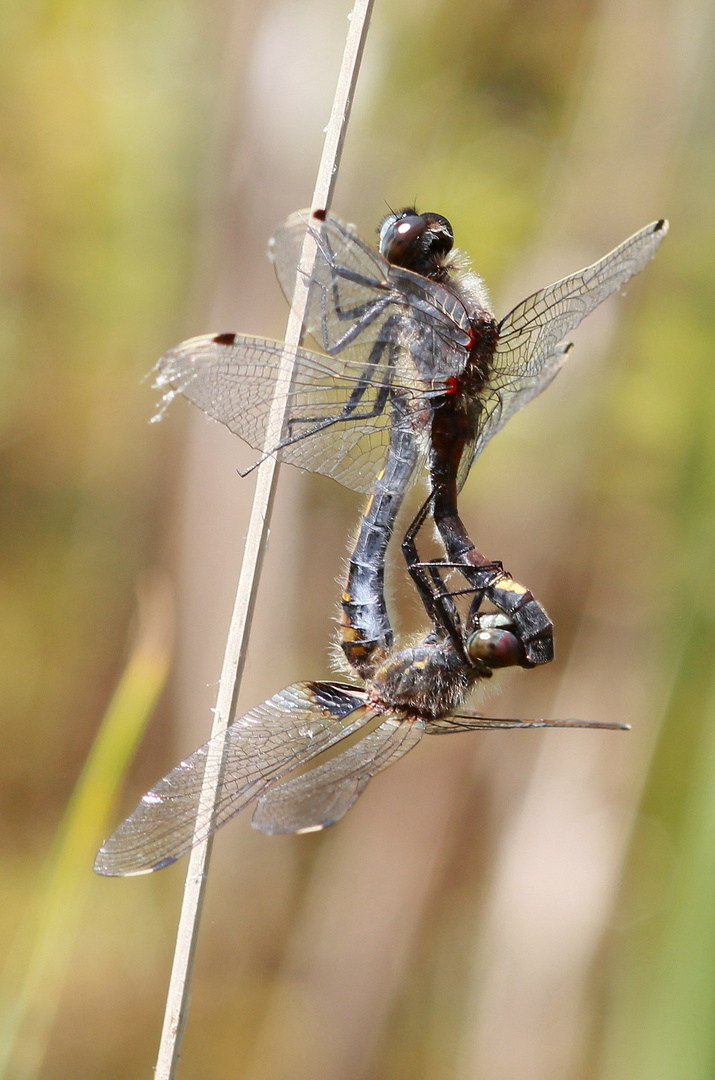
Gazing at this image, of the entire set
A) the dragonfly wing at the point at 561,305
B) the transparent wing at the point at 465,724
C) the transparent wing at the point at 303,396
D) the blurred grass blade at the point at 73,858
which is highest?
the dragonfly wing at the point at 561,305

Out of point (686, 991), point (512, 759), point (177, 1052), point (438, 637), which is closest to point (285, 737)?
point (438, 637)

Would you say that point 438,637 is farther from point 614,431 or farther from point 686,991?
point 614,431

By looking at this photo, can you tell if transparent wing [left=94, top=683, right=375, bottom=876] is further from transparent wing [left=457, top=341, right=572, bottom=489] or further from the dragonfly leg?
transparent wing [left=457, top=341, right=572, bottom=489]

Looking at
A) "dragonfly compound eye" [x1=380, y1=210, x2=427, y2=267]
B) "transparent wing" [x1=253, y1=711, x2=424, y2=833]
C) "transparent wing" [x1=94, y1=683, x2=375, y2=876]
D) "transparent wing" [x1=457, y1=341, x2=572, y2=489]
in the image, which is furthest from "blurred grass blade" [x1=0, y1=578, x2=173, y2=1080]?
"dragonfly compound eye" [x1=380, y1=210, x2=427, y2=267]

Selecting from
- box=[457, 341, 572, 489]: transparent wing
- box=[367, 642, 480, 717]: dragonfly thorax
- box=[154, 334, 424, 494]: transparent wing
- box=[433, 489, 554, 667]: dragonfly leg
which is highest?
box=[457, 341, 572, 489]: transparent wing

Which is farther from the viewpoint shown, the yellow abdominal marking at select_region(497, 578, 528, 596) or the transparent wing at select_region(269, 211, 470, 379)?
the yellow abdominal marking at select_region(497, 578, 528, 596)

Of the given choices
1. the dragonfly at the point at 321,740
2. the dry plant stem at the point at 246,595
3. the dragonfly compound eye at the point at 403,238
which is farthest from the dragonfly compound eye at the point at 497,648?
the dragonfly compound eye at the point at 403,238

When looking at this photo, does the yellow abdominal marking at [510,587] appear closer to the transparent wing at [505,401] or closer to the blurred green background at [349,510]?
the transparent wing at [505,401]

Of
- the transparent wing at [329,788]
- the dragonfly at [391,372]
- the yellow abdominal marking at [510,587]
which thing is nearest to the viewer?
the dragonfly at [391,372]
